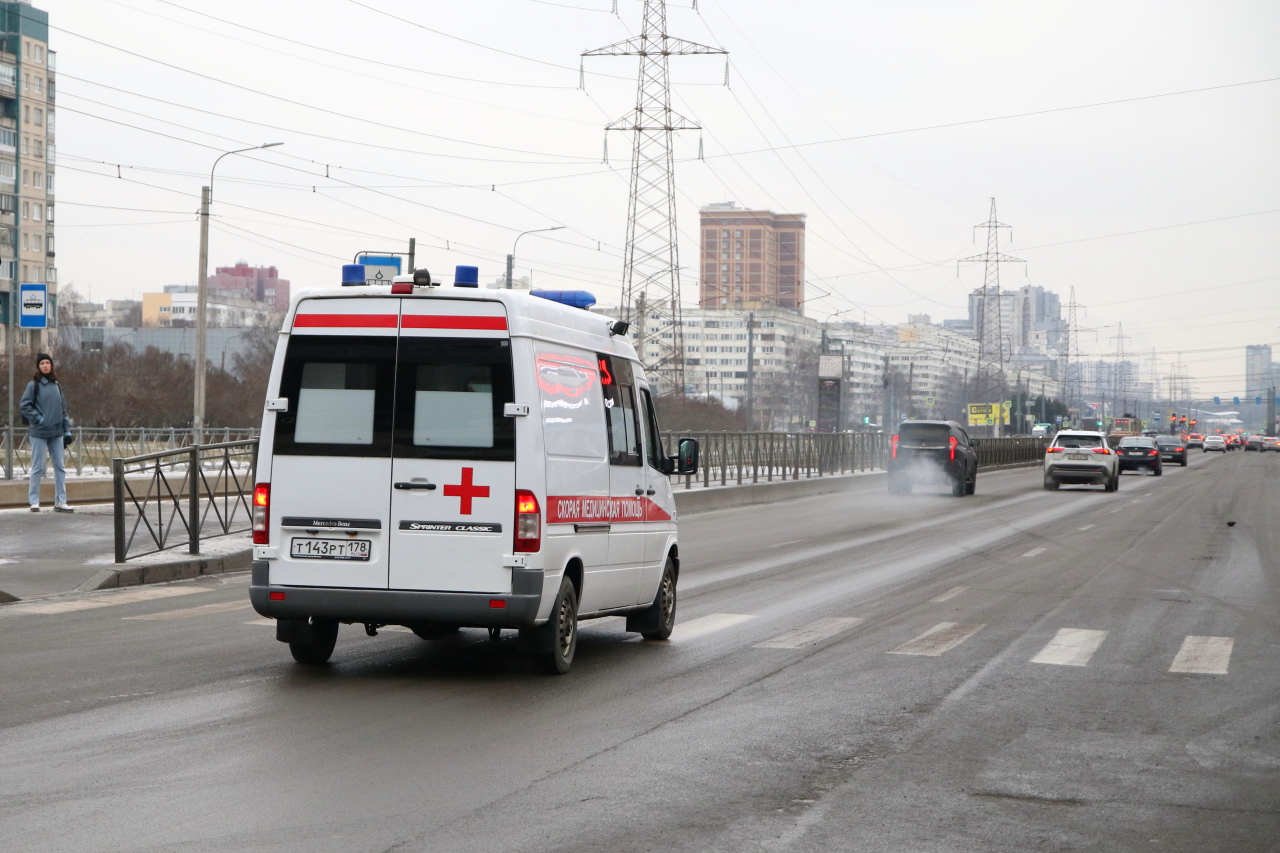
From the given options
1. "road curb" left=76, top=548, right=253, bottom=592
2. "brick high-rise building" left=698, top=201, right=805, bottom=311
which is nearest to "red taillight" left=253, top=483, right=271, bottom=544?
"road curb" left=76, top=548, right=253, bottom=592

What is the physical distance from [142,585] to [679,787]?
978 centimetres

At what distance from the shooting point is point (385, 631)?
11.1 meters

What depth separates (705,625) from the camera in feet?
38.7

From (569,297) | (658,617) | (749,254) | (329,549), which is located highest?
(749,254)

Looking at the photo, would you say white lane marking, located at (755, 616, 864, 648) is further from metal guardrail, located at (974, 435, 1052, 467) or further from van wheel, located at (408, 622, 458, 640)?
metal guardrail, located at (974, 435, 1052, 467)

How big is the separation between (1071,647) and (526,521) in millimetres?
4816

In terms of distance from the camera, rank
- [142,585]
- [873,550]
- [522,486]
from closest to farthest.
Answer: [522,486] < [142,585] < [873,550]

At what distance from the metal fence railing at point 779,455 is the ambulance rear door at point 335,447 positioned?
18117 mm

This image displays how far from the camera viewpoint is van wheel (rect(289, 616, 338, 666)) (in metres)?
9.15

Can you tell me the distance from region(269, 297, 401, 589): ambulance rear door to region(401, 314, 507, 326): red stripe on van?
10 centimetres

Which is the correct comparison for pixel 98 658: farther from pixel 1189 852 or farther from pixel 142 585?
pixel 1189 852

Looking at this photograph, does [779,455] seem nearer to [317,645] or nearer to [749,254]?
[317,645]

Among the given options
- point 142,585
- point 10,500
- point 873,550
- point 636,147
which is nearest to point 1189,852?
point 142,585

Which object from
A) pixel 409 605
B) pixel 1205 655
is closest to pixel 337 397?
pixel 409 605
